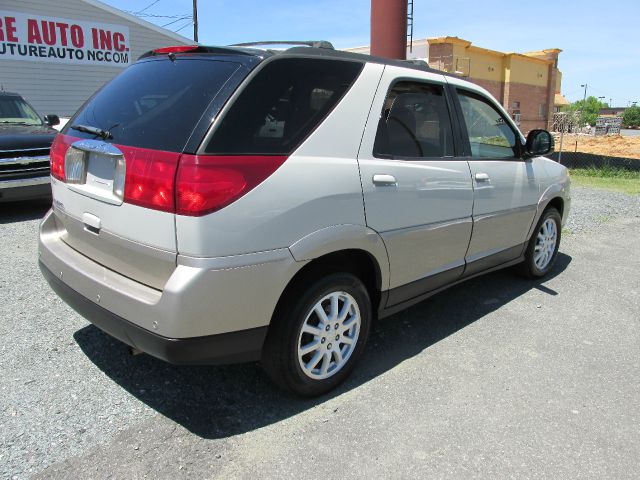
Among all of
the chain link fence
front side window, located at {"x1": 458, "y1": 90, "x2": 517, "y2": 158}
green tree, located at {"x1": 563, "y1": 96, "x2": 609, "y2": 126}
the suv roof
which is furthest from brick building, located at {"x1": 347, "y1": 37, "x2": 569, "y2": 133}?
green tree, located at {"x1": 563, "y1": 96, "x2": 609, "y2": 126}

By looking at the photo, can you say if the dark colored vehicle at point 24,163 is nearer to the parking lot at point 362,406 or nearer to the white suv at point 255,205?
the parking lot at point 362,406

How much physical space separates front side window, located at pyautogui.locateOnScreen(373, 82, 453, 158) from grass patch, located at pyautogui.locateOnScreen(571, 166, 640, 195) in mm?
9651

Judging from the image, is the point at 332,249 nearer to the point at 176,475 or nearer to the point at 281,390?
the point at 281,390

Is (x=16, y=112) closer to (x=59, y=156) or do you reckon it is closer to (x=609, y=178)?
(x=59, y=156)

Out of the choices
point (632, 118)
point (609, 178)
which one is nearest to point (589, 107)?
point (632, 118)

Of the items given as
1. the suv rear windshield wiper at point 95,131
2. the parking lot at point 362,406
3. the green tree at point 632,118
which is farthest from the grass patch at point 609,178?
the green tree at point 632,118

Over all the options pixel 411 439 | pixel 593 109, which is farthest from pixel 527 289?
pixel 593 109

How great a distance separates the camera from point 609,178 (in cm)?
1465

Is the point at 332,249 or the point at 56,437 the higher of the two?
the point at 332,249

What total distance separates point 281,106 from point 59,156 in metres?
1.44

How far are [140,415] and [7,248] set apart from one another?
3.80m

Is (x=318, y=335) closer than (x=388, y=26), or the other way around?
(x=318, y=335)

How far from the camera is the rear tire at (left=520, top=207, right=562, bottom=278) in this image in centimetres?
502

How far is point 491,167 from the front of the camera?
4.10 m
